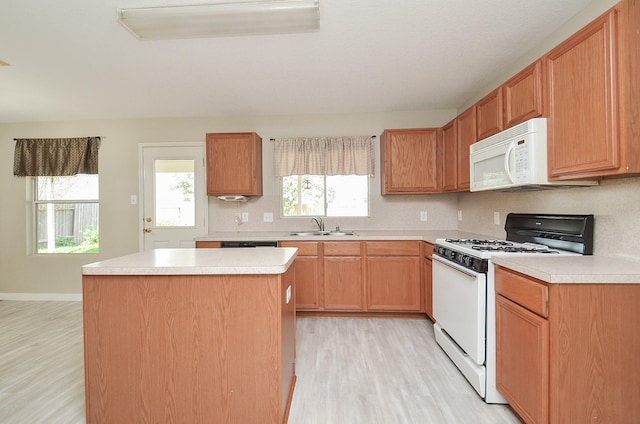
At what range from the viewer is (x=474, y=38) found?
2113 millimetres

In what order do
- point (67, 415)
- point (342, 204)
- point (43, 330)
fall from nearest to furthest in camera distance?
point (67, 415) < point (43, 330) < point (342, 204)

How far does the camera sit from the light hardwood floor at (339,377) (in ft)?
5.54

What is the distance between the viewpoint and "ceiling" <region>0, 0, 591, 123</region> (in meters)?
1.83

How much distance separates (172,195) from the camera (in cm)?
383

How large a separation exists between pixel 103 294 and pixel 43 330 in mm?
2397

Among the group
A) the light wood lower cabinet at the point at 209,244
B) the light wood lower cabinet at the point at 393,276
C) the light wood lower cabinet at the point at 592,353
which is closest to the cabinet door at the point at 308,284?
the light wood lower cabinet at the point at 393,276

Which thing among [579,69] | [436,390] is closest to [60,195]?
[436,390]

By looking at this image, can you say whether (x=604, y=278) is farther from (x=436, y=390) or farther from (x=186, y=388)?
(x=186, y=388)

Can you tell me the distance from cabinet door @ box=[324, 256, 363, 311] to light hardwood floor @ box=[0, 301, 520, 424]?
18 centimetres

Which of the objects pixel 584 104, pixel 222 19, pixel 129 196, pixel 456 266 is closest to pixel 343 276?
pixel 456 266

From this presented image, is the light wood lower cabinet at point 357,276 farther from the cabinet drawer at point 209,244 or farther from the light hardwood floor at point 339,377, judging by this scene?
the cabinet drawer at point 209,244

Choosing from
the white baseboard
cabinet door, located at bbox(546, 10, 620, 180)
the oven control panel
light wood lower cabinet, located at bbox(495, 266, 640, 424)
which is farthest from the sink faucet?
the white baseboard

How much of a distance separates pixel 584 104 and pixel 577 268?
2.76 ft

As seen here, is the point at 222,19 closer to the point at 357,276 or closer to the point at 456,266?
the point at 456,266
